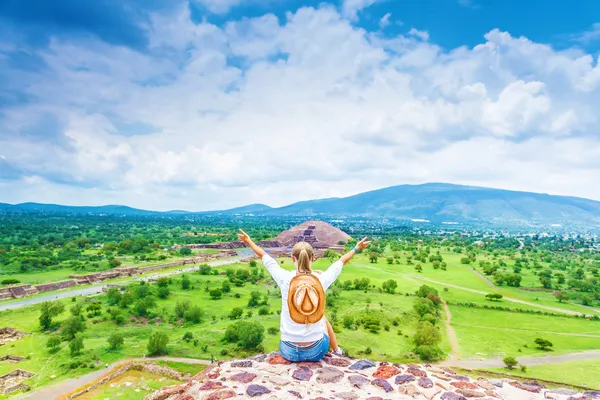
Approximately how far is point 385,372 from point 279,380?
144 centimetres

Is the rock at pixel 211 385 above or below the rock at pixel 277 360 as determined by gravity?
below

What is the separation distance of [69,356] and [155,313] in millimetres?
9365

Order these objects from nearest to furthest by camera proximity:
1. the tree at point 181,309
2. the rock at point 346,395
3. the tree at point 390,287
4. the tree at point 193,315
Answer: the rock at point 346,395
the tree at point 193,315
the tree at point 181,309
the tree at point 390,287

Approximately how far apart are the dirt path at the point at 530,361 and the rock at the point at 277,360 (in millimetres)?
20048

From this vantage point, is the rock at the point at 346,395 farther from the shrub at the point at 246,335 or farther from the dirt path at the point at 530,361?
the dirt path at the point at 530,361

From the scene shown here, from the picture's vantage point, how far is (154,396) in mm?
5344

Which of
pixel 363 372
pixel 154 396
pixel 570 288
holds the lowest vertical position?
pixel 570 288

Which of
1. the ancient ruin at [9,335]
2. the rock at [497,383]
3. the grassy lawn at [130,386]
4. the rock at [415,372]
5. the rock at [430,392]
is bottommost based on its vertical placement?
the grassy lawn at [130,386]

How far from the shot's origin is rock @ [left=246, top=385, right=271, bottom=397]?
460cm

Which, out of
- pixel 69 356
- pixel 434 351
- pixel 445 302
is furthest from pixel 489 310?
pixel 69 356

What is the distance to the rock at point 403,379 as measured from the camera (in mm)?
5005

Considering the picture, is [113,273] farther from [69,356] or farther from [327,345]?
[327,345]

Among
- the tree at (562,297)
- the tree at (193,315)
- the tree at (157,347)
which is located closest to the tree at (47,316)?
the tree at (193,315)

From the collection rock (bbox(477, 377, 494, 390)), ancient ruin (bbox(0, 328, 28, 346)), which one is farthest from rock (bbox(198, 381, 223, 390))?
ancient ruin (bbox(0, 328, 28, 346))
